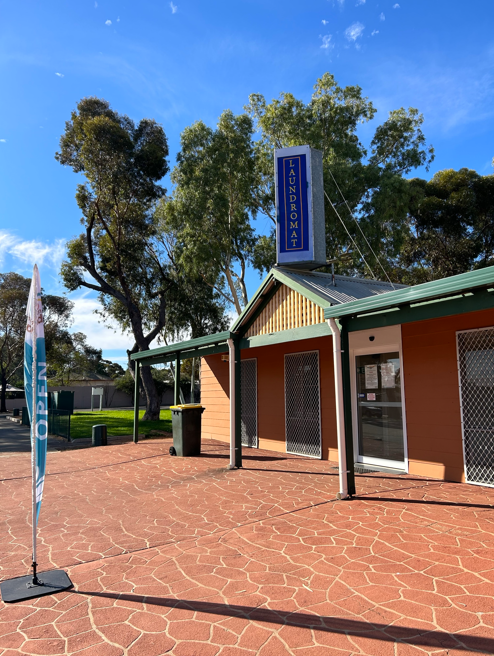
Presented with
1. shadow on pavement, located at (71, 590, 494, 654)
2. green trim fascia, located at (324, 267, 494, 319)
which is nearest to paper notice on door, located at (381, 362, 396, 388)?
green trim fascia, located at (324, 267, 494, 319)

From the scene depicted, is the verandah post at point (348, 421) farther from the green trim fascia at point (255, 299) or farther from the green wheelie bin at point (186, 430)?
the green wheelie bin at point (186, 430)

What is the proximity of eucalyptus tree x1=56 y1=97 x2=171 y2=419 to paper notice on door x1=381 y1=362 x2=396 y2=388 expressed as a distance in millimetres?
15219

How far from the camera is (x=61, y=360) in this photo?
39031 millimetres

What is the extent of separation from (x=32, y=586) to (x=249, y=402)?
26.8 feet

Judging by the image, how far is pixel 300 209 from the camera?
986 centimetres

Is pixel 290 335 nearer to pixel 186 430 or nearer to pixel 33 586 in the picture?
pixel 186 430

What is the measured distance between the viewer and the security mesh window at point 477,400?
6.39 meters

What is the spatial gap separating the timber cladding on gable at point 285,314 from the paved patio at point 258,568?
2.59 m

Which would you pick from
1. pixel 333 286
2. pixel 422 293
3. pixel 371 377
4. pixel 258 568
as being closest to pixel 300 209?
pixel 333 286

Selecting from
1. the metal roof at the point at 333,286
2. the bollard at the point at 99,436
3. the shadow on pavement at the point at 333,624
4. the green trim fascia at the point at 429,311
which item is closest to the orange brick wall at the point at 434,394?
the metal roof at the point at 333,286

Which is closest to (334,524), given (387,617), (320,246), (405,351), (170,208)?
(387,617)

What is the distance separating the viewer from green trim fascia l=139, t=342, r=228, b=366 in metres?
9.68

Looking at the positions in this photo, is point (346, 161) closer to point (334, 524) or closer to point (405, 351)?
point (405, 351)

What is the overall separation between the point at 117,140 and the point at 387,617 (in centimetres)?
2101
